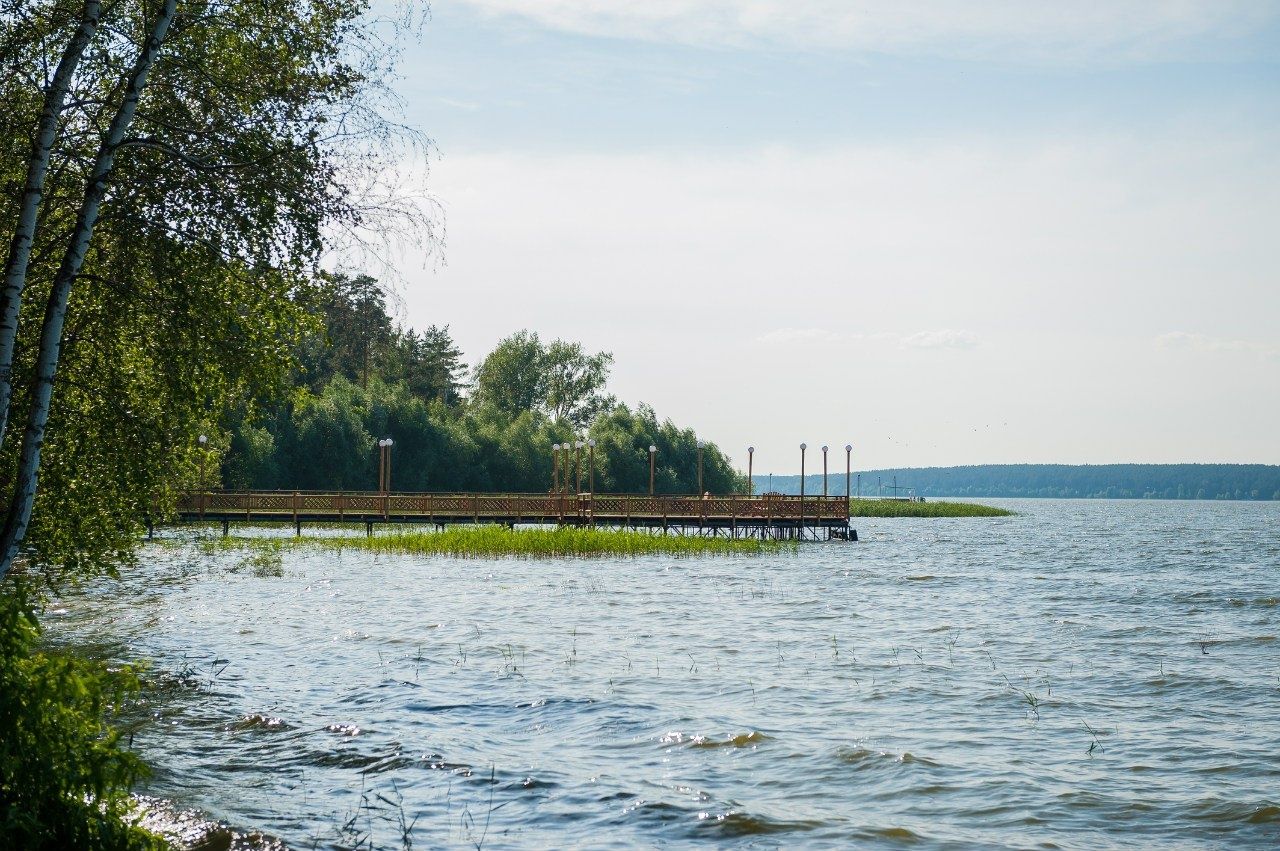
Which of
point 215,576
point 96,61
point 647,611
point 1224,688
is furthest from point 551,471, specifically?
point 96,61

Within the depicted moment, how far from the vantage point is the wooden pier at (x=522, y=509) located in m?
48.8

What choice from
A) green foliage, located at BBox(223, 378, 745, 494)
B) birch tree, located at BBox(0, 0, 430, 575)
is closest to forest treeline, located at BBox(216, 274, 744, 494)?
green foliage, located at BBox(223, 378, 745, 494)

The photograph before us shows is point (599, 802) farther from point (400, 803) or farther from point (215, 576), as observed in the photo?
point (215, 576)

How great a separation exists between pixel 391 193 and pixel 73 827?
562cm

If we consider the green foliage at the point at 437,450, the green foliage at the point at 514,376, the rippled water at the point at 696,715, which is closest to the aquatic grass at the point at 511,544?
the rippled water at the point at 696,715

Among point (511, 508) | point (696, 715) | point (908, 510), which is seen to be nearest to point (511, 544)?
point (511, 508)

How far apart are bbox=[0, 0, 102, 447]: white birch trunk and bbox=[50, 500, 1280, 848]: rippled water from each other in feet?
10.4

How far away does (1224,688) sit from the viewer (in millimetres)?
15516

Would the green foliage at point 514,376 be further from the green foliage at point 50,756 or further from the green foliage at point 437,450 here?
the green foliage at point 50,756

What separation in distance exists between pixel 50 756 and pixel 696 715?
822 cm

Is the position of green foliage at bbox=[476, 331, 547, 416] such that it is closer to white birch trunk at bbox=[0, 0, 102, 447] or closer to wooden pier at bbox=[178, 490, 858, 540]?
wooden pier at bbox=[178, 490, 858, 540]

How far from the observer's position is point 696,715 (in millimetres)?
12758

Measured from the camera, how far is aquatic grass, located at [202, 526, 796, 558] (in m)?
38.8

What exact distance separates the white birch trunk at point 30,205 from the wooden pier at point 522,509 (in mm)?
40811
